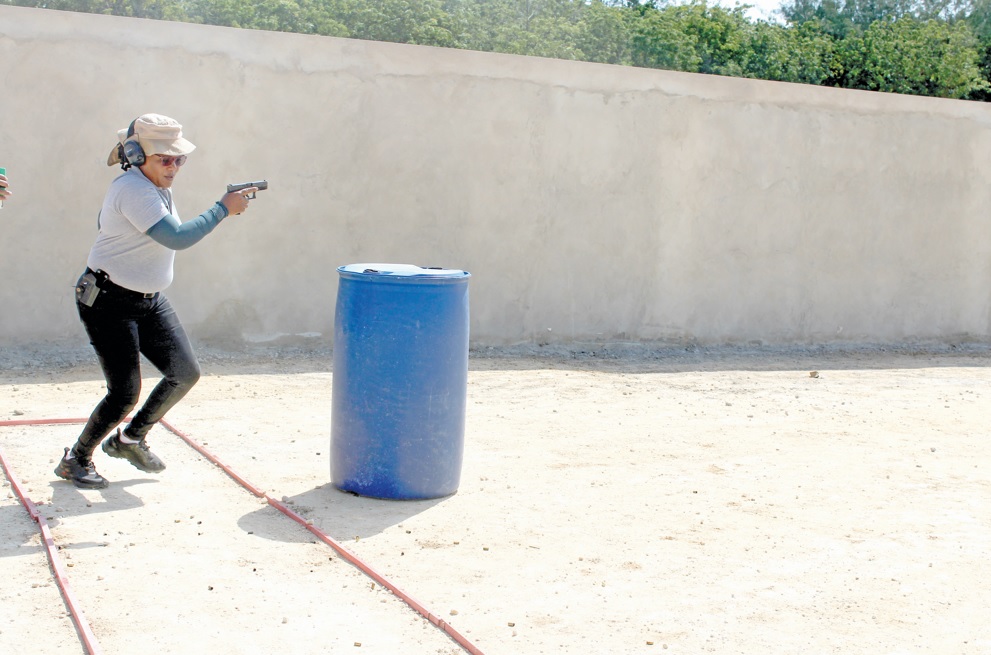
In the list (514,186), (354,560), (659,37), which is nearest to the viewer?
(354,560)

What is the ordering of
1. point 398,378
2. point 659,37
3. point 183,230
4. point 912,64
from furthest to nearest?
point 912,64 < point 659,37 < point 398,378 < point 183,230

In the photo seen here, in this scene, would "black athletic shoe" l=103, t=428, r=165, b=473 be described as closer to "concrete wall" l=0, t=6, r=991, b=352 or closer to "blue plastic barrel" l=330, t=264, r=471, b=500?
"blue plastic barrel" l=330, t=264, r=471, b=500

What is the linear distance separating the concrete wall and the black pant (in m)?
3.71

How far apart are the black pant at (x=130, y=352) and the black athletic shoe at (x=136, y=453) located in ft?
0.48

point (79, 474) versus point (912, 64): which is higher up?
point (912, 64)

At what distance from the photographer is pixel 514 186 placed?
10.2 metres

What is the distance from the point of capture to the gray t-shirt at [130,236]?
4953 mm

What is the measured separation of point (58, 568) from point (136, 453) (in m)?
1.42

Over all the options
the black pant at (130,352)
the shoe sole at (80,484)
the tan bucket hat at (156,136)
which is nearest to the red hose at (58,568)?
the shoe sole at (80,484)

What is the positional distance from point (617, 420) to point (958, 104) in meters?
6.82

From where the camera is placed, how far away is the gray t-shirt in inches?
195

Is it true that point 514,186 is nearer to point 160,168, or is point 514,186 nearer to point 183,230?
point 160,168

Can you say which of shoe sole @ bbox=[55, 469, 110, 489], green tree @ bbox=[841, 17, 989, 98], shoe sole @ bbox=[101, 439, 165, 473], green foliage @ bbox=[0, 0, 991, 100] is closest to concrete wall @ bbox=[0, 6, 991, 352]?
shoe sole @ bbox=[101, 439, 165, 473]

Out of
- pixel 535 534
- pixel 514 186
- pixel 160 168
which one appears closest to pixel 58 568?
pixel 160 168
